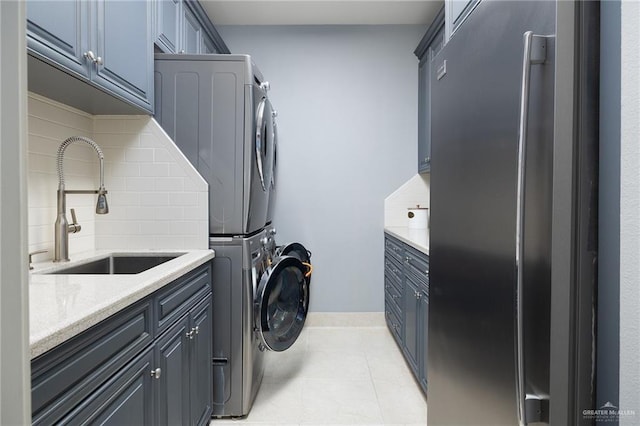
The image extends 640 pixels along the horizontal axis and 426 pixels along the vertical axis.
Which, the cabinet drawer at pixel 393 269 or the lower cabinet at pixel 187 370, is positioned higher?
the cabinet drawer at pixel 393 269

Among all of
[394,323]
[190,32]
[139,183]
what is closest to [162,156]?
[139,183]

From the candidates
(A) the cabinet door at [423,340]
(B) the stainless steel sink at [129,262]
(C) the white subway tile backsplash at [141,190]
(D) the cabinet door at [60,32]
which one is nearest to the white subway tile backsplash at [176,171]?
(C) the white subway tile backsplash at [141,190]

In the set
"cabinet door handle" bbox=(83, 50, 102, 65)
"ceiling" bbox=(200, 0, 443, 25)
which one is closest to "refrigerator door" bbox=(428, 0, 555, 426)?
"cabinet door handle" bbox=(83, 50, 102, 65)

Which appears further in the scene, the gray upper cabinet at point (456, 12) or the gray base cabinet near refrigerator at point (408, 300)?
the gray base cabinet near refrigerator at point (408, 300)

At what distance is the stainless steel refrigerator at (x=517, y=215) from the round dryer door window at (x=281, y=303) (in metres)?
1.07

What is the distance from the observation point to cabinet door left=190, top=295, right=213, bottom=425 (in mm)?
1692

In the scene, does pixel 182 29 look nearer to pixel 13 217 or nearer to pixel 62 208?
pixel 62 208

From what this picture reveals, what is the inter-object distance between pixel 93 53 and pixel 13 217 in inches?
49.0

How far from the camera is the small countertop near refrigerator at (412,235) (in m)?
2.20

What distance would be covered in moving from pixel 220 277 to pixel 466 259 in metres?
1.34

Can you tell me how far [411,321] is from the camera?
2.45m

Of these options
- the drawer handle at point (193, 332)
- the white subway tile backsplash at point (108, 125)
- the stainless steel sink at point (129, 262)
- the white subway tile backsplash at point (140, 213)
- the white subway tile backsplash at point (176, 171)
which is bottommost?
the drawer handle at point (193, 332)

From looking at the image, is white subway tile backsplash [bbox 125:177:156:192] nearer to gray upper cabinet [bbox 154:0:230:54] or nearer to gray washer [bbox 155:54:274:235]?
gray washer [bbox 155:54:274:235]

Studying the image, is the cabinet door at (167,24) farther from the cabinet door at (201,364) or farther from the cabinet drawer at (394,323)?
the cabinet drawer at (394,323)
